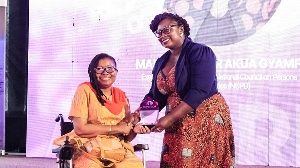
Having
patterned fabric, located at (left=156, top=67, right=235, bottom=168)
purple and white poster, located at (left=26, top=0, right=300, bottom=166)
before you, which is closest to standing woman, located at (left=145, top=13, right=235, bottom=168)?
patterned fabric, located at (left=156, top=67, right=235, bottom=168)

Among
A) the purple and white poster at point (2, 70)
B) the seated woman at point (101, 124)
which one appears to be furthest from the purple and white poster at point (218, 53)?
the seated woman at point (101, 124)

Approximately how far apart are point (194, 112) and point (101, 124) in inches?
25.9

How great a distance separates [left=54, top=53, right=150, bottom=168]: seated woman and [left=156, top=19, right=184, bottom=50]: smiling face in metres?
0.46

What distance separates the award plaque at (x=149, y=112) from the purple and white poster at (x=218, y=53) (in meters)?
2.29

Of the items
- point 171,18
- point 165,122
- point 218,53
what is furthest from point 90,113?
point 218,53

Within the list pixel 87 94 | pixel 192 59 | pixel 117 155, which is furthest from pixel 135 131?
pixel 192 59

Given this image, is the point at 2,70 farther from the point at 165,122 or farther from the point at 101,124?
the point at 165,122

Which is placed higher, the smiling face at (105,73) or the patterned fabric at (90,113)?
the smiling face at (105,73)

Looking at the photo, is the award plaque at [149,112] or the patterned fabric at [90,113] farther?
the patterned fabric at [90,113]

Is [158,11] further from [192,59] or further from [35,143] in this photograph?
[192,59]

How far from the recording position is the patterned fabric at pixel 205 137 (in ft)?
9.77

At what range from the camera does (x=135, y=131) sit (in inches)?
125

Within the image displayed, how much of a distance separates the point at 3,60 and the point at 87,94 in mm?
3281

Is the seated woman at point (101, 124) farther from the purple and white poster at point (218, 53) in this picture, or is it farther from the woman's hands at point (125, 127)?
the purple and white poster at point (218, 53)
